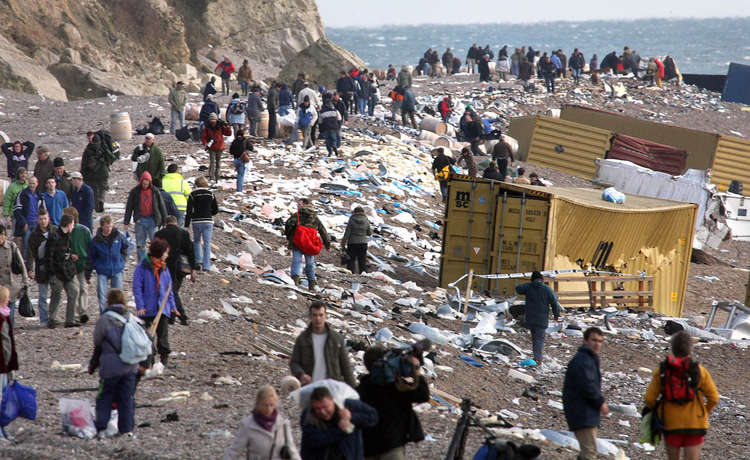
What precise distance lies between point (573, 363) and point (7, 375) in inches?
165

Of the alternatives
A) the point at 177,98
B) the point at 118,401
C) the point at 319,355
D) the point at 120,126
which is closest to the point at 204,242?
the point at 118,401

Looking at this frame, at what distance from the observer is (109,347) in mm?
6832

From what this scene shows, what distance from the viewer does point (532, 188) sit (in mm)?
16531

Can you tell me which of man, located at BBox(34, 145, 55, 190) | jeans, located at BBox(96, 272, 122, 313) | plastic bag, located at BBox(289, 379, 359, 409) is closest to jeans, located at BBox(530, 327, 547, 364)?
jeans, located at BBox(96, 272, 122, 313)

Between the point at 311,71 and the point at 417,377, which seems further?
the point at 311,71

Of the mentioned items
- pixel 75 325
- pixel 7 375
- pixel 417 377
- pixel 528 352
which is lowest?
pixel 528 352

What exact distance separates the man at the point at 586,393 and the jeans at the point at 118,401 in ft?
10.7

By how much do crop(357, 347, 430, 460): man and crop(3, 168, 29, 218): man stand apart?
8292 mm

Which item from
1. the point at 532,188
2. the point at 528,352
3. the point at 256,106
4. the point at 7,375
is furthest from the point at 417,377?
the point at 256,106

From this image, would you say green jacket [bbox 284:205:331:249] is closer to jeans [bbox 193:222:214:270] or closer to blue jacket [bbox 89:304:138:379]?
jeans [bbox 193:222:214:270]

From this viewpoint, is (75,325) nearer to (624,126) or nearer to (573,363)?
(573,363)

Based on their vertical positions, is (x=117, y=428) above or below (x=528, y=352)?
above

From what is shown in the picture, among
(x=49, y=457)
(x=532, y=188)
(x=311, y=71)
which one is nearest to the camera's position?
(x=49, y=457)

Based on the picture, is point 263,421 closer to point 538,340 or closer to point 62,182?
point 538,340
